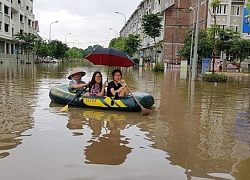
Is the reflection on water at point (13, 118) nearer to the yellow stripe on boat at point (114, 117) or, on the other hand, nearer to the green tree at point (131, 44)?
the yellow stripe on boat at point (114, 117)

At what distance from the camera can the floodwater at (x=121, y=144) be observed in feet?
13.6

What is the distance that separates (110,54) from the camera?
28.3ft

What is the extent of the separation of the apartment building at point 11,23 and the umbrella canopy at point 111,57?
37378mm

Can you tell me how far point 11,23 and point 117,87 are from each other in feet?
147

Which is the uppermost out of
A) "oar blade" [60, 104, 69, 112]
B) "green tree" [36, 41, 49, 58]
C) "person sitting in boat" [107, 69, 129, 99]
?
"green tree" [36, 41, 49, 58]

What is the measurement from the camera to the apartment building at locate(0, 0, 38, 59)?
43781 mm

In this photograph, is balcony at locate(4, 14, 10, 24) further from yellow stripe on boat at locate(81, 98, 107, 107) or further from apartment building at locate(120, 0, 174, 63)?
yellow stripe on boat at locate(81, 98, 107, 107)

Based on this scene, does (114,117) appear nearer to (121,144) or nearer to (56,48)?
(121,144)

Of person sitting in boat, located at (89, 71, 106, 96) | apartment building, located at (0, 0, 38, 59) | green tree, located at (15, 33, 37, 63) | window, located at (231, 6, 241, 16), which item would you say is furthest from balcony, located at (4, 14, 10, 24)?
person sitting in boat, located at (89, 71, 106, 96)

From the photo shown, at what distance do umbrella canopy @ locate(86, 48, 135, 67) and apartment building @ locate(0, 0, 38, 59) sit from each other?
3738cm

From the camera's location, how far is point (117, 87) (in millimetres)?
8391

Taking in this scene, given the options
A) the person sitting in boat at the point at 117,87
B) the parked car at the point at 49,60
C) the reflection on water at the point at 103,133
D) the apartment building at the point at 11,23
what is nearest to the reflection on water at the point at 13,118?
the reflection on water at the point at 103,133

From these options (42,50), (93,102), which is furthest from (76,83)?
(42,50)

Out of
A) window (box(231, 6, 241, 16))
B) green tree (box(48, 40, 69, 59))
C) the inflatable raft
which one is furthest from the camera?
green tree (box(48, 40, 69, 59))
